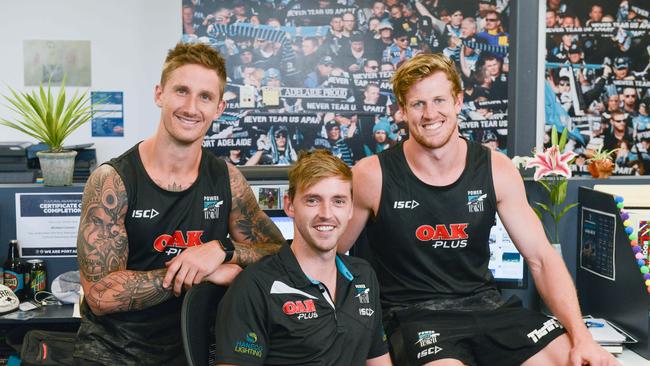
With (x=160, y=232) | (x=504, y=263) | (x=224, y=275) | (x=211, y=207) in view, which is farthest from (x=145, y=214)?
(x=504, y=263)

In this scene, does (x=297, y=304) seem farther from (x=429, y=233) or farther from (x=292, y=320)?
(x=429, y=233)

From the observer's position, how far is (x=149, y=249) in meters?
2.24

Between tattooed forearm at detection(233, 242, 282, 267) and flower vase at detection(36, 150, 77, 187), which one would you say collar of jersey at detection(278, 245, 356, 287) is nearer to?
tattooed forearm at detection(233, 242, 282, 267)

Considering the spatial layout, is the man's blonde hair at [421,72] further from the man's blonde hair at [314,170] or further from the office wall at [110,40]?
the office wall at [110,40]

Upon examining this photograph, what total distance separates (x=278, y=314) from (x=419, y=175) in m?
0.65

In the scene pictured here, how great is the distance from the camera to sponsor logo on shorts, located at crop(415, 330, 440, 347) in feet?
7.20

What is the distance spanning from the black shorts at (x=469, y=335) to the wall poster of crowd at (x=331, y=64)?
3.03 meters

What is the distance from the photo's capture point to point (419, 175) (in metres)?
2.36

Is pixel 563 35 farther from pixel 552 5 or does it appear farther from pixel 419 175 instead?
pixel 419 175

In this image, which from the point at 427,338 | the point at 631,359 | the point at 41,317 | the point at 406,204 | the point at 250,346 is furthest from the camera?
the point at 41,317

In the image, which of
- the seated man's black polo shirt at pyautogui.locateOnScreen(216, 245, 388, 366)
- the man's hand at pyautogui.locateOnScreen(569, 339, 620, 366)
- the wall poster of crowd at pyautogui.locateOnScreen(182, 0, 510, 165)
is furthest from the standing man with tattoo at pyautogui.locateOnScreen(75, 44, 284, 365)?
the wall poster of crowd at pyautogui.locateOnScreen(182, 0, 510, 165)

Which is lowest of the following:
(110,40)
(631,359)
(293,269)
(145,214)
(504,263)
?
(631,359)

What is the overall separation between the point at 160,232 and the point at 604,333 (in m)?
1.41

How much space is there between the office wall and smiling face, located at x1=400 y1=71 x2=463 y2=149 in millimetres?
3174
